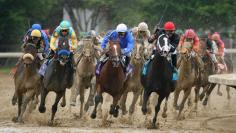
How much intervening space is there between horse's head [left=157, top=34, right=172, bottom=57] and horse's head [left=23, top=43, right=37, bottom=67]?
289cm

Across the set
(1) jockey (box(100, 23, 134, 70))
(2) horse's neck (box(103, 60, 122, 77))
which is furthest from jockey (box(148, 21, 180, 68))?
(2) horse's neck (box(103, 60, 122, 77))

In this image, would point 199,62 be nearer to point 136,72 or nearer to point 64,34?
point 136,72

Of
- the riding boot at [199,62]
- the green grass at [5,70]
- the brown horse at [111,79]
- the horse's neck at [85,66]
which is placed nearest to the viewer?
the brown horse at [111,79]

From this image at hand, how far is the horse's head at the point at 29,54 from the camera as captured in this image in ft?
51.9

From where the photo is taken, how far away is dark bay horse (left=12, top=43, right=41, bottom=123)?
1612 cm

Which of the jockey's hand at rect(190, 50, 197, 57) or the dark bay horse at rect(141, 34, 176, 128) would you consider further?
the jockey's hand at rect(190, 50, 197, 57)

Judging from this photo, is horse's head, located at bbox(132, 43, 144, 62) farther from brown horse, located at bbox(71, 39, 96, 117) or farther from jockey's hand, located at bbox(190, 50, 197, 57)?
jockey's hand, located at bbox(190, 50, 197, 57)

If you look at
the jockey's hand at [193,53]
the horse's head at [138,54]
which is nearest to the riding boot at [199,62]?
the jockey's hand at [193,53]

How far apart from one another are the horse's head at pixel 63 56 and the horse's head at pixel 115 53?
945 millimetres

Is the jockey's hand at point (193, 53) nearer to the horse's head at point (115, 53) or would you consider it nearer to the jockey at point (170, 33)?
the jockey at point (170, 33)

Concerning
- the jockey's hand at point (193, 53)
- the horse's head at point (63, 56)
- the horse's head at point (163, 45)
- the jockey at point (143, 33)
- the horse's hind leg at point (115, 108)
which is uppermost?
the jockey at point (143, 33)

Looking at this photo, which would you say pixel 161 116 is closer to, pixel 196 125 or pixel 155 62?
pixel 196 125

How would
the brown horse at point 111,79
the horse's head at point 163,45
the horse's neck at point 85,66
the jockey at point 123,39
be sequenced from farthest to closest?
1. the horse's neck at point 85,66
2. the jockey at point 123,39
3. the brown horse at point 111,79
4. the horse's head at point 163,45

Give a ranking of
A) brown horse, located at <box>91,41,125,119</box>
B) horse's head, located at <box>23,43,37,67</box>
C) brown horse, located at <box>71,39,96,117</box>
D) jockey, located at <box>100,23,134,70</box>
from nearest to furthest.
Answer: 1. horse's head, located at <box>23,43,37,67</box>
2. brown horse, located at <box>91,41,125,119</box>
3. jockey, located at <box>100,23,134,70</box>
4. brown horse, located at <box>71,39,96,117</box>
